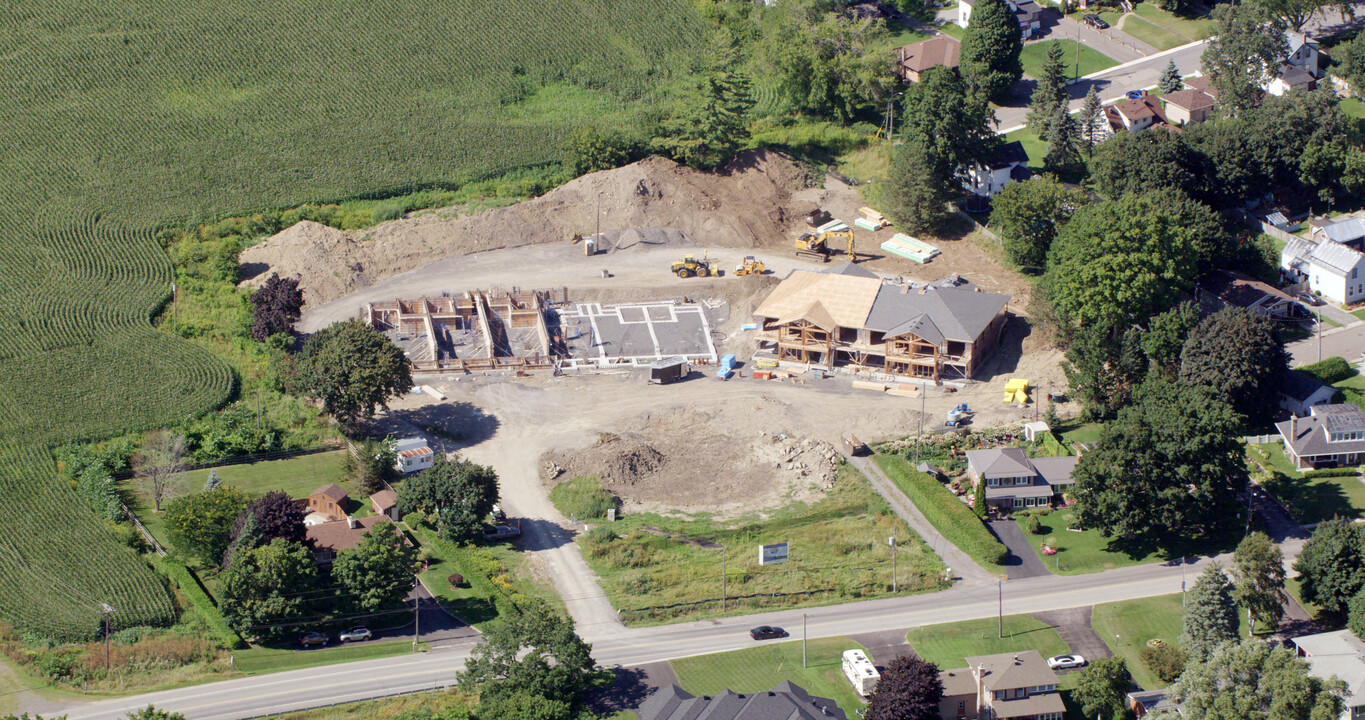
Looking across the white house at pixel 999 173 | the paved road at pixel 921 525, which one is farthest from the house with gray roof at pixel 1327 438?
the white house at pixel 999 173

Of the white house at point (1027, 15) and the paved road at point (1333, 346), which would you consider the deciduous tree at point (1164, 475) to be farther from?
the white house at point (1027, 15)

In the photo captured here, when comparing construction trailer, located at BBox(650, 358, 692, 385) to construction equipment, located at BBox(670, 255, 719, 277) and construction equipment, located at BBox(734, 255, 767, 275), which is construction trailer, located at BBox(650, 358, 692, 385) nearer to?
construction equipment, located at BBox(670, 255, 719, 277)

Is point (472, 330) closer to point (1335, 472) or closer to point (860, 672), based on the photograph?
point (860, 672)

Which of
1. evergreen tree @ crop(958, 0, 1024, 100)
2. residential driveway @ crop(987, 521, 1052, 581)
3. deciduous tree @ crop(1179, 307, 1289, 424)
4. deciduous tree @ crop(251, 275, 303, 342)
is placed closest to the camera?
residential driveway @ crop(987, 521, 1052, 581)

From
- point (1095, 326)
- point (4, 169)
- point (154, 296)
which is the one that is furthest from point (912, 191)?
point (4, 169)

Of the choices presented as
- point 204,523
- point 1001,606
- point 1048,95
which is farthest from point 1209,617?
point 1048,95

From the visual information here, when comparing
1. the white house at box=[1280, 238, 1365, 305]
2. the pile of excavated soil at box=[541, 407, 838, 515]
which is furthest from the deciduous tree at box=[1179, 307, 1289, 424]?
the pile of excavated soil at box=[541, 407, 838, 515]

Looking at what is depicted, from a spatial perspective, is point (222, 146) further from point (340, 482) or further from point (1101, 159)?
point (1101, 159)

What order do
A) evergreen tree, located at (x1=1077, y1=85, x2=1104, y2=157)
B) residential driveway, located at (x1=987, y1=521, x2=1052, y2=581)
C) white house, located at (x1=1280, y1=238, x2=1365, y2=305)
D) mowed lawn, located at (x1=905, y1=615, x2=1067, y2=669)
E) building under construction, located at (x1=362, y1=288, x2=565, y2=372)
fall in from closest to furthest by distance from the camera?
mowed lawn, located at (x1=905, y1=615, x2=1067, y2=669) → residential driveway, located at (x1=987, y1=521, x2=1052, y2=581) → white house, located at (x1=1280, y1=238, x2=1365, y2=305) → building under construction, located at (x1=362, y1=288, x2=565, y2=372) → evergreen tree, located at (x1=1077, y1=85, x2=1104, y2=157)
